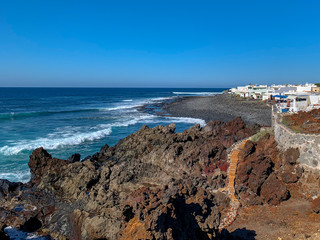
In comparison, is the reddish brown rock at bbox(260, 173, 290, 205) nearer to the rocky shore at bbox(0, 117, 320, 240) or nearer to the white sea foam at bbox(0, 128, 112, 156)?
the rocky shore at bbox(0, 117, 320, 240)

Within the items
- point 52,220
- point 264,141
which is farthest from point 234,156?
point 52,220

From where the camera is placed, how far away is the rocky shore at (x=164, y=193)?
10.1 m

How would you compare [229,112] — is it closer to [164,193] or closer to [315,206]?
[315,206]

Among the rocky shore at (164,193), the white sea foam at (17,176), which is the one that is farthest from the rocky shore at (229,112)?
the white sea foam at (17,176)

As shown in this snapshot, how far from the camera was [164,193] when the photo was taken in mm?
10383

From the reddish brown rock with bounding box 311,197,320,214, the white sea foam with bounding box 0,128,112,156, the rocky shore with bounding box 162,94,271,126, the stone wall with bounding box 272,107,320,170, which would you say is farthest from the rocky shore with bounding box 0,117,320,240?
the rocky shore with bounding box 162,94,271,126

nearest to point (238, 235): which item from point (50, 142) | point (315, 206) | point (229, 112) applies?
point (315, 206)

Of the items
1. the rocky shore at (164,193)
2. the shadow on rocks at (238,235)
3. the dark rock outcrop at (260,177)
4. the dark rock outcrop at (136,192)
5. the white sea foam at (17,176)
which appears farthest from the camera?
the white sea foam at (17,176)

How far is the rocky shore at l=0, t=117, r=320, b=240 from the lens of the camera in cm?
1008

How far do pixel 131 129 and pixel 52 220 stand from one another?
28992 millimetres

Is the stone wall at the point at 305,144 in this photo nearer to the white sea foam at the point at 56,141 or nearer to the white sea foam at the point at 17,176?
the white sea foam at the point at 17,176

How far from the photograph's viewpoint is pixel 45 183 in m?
16.5

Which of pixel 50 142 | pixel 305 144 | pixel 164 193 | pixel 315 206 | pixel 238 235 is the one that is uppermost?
pixel 305 144

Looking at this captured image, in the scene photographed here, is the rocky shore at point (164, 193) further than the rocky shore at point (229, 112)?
No
